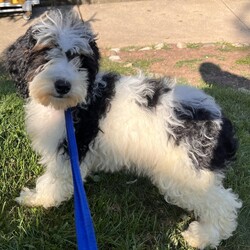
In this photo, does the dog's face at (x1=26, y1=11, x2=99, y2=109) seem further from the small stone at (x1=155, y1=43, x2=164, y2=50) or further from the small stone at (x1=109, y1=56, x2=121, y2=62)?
the small stone at (x1=155, y1=43, x2=164, y2=50)

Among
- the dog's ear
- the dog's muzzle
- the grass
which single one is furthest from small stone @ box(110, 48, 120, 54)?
the dog's muzzle

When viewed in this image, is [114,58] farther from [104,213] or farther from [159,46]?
[104,213]

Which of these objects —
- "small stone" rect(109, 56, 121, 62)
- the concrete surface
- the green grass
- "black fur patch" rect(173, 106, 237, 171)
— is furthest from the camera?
the concrete surface

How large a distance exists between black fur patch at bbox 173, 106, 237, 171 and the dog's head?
686mm

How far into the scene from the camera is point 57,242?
293cm

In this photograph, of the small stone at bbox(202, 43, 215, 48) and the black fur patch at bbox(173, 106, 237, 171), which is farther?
the small stone at bbox(202, 43, 215, 48)

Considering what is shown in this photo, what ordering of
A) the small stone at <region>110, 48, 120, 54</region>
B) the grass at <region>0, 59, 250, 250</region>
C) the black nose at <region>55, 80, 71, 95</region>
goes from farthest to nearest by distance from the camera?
the small stone at <region>110, 48, 120, 54</region>
the grass at <region>0, 59, 250, 250</region>
the black nose at <region>55, 80, 71, 95</region>

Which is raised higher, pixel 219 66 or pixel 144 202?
pixel 144 202

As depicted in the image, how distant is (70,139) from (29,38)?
0.73 m

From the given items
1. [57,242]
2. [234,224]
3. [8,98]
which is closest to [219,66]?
[8,98]

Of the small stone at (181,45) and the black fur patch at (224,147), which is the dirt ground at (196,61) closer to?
the small stone at (181,45)

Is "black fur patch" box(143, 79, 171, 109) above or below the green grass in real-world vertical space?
above

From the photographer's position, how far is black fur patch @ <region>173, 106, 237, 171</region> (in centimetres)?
273

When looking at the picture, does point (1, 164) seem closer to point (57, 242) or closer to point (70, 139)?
point (57, 242)
